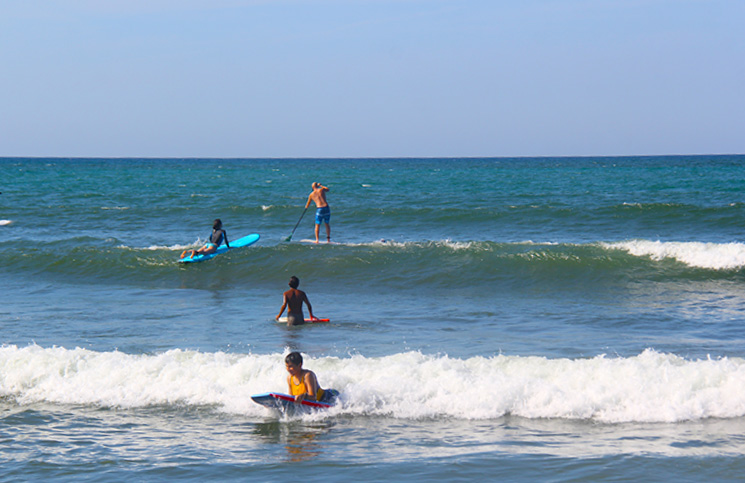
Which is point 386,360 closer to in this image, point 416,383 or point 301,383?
point 416,383

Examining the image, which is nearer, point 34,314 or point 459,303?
point 34,314

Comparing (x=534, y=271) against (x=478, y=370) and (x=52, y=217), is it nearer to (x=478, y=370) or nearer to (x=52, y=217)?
(x=478, y=370)

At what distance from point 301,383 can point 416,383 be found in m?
1.33

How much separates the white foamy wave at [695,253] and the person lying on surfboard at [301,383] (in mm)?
12156

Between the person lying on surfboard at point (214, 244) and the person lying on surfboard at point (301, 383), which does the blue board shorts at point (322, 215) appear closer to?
the person lying on surfboard at point (214, 244)

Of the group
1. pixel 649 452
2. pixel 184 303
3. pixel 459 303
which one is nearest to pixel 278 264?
pixel 184 303

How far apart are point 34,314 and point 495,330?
819 cm

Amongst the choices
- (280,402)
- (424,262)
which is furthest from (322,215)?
(280,402)

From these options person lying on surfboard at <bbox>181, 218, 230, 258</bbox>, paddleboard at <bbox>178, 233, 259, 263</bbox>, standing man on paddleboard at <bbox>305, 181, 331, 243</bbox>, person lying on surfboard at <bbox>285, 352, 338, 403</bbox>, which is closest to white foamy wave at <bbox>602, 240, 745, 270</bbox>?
standing man on paddleboard at <bbox>305, 181, 331, 243</bbox>

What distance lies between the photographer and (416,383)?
7961 mm

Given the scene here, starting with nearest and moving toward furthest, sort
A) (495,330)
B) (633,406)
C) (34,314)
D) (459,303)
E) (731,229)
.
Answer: (633,406) < (495,330) < (34,314) < (459,303) < (731,229)

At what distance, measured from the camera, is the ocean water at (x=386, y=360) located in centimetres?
632

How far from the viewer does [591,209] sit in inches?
1112

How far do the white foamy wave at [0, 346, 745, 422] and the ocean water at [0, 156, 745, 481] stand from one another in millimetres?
25
